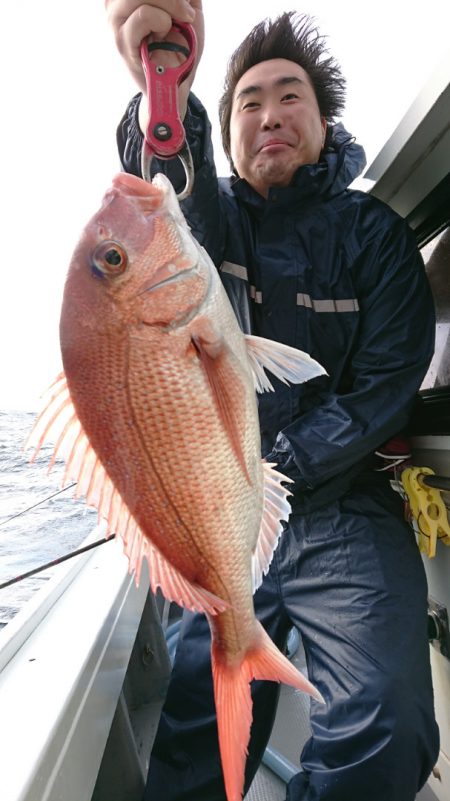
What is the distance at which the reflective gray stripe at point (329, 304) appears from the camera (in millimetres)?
1922

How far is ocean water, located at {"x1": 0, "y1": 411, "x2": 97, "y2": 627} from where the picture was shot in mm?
2178

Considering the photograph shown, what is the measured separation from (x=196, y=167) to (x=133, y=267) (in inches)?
35.7

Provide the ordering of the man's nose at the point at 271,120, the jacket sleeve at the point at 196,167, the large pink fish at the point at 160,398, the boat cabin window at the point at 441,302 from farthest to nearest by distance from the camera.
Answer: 1. the boat cabin window at the point at 441,302
2. the man's nose at the point at 271,120
3. the jacket sleeve at the point at 196,167
4. the large pink fish at the point at 160,398

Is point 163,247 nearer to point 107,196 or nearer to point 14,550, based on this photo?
point 107,196

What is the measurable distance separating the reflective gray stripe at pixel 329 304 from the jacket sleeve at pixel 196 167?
39 cm

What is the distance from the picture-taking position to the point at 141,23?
109 centimetres

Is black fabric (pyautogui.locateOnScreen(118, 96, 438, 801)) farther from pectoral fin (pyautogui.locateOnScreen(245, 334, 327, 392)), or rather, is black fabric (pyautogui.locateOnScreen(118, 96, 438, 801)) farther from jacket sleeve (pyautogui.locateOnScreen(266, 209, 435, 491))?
pectoral fin (pyautogui.locateOnScreen(245, 334, 327, 392))

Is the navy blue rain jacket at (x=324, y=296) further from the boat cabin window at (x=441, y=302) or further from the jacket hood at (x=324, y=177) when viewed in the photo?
the boat cabin window at (x=441, y=302)

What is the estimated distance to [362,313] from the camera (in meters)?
1.96

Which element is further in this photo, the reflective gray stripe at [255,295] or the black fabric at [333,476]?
the reflective gray stripe at [255,295]

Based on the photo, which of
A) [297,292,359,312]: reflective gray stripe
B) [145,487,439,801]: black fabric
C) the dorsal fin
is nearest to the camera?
Answer: the dorsal fin

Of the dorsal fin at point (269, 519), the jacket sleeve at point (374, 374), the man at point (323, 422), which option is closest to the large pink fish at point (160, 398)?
the dorsal fin at point (269, 519)

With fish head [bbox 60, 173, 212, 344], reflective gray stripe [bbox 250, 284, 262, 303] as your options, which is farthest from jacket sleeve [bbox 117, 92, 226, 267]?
fish head [bbox 60, 173, 212, 344]

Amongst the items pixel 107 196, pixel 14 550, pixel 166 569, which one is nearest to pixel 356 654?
pixel 166 569
